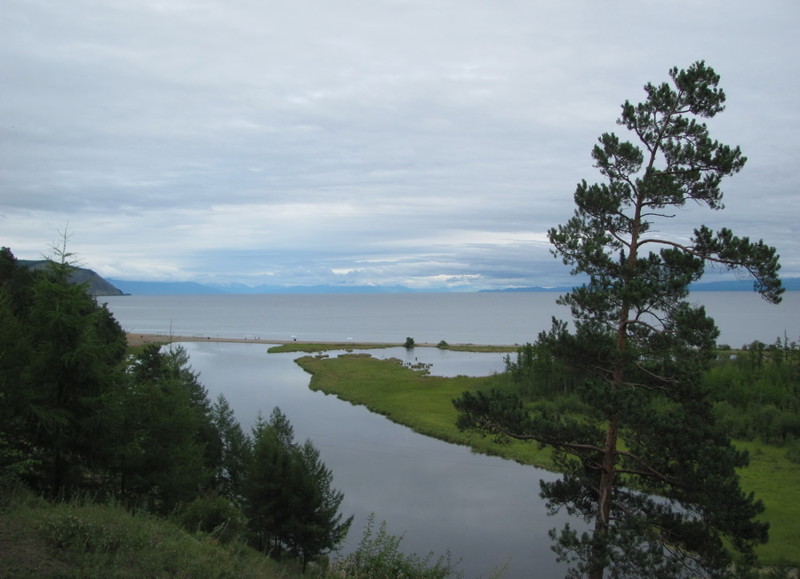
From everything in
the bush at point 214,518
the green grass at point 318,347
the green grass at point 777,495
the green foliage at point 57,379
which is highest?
the green foliage at point 57,379

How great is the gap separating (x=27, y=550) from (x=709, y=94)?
15.7 metres

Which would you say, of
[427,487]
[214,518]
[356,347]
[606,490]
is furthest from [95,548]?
[356,347]

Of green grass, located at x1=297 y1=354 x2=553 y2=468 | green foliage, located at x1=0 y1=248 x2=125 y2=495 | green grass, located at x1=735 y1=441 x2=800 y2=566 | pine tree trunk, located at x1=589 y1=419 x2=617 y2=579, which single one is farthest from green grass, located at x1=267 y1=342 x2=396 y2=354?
pine tree trunk, located at x1=589 y1=419 x2=617 y2=579

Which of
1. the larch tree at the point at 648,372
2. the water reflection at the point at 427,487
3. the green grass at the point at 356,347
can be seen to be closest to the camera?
the larch tree at the point at 648,372

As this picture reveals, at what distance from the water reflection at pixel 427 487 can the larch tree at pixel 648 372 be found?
7.21 metres

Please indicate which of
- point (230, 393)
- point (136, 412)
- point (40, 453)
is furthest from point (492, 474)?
point (230, 393)

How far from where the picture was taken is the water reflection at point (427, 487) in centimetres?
1954

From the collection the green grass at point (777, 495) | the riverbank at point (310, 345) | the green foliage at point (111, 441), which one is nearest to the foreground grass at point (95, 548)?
the green foliage at point (111, 441)

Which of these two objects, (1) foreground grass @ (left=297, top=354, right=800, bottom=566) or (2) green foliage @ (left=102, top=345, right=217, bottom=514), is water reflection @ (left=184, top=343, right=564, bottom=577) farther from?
(2) green foliage @ (left=102, top=345, right=217, bottom=514)

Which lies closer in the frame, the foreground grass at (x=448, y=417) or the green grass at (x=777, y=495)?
the green grass at (x=777, y=495)

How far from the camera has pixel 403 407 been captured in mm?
41500

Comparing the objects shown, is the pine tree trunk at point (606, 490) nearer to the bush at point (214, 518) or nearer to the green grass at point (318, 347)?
the bush at point (214, 518)

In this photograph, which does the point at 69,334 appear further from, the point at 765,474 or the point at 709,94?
the point at 765,474

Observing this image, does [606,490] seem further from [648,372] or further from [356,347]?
[356,347]
